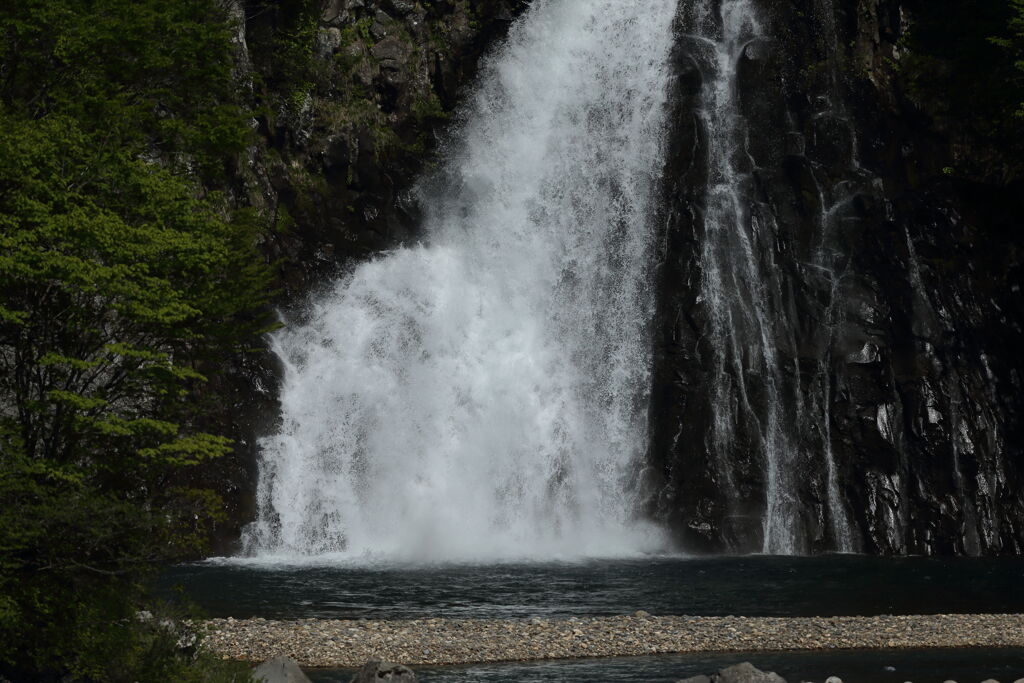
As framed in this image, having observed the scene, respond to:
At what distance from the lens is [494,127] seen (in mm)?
41594

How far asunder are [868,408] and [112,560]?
25.6 m

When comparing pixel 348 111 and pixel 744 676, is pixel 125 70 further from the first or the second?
pixel 348 111

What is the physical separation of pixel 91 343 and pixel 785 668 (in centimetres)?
1057

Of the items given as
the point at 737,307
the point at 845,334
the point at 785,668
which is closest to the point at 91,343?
the point at 785,668

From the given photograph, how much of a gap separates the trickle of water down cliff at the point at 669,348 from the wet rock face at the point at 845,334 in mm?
86

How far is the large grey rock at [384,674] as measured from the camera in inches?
513

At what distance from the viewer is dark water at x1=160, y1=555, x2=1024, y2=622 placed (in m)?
21.0

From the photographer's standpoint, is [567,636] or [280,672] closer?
[280,672]

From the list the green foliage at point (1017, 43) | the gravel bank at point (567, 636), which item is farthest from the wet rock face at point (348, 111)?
the gravel bank at point (567, 636)

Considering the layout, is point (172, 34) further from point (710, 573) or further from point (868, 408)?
point (868, 408)

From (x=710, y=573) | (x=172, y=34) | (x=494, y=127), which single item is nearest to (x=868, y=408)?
(x=710, y=573)

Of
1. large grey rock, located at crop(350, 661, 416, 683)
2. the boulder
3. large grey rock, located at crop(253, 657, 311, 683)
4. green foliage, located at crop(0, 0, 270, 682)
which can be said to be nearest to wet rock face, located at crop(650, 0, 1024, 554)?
the boulder

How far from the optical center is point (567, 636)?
1781 centimetres

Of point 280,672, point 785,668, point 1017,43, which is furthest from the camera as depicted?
point 1017,43
